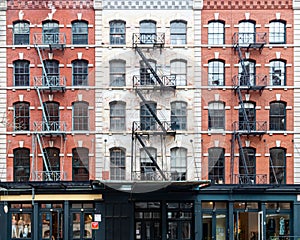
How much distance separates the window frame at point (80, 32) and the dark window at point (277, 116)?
12.8 metres

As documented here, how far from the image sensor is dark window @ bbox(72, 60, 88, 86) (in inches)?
1582

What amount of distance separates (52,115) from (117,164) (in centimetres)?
540

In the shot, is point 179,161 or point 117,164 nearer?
point 117,164

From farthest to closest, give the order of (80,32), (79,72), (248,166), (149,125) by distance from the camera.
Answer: (80,32) → (79,72) → (248,166) → (149,125)

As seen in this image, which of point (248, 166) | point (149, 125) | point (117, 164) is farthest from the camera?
point (248, 166)

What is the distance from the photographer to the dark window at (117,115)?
3894 centimetres

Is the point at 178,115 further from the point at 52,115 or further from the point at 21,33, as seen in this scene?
the point at 21,33

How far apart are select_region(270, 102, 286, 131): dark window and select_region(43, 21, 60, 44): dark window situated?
14519 millimetres

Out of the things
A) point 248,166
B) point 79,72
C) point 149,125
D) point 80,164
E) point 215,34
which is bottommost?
point 248,166

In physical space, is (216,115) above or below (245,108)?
below

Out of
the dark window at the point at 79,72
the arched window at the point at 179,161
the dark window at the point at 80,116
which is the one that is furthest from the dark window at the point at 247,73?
the dark window at the point at 80,116

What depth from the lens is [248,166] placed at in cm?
3984

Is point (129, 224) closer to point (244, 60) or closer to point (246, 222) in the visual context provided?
point (246, 222)

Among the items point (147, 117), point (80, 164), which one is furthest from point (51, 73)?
point (147, 117)
